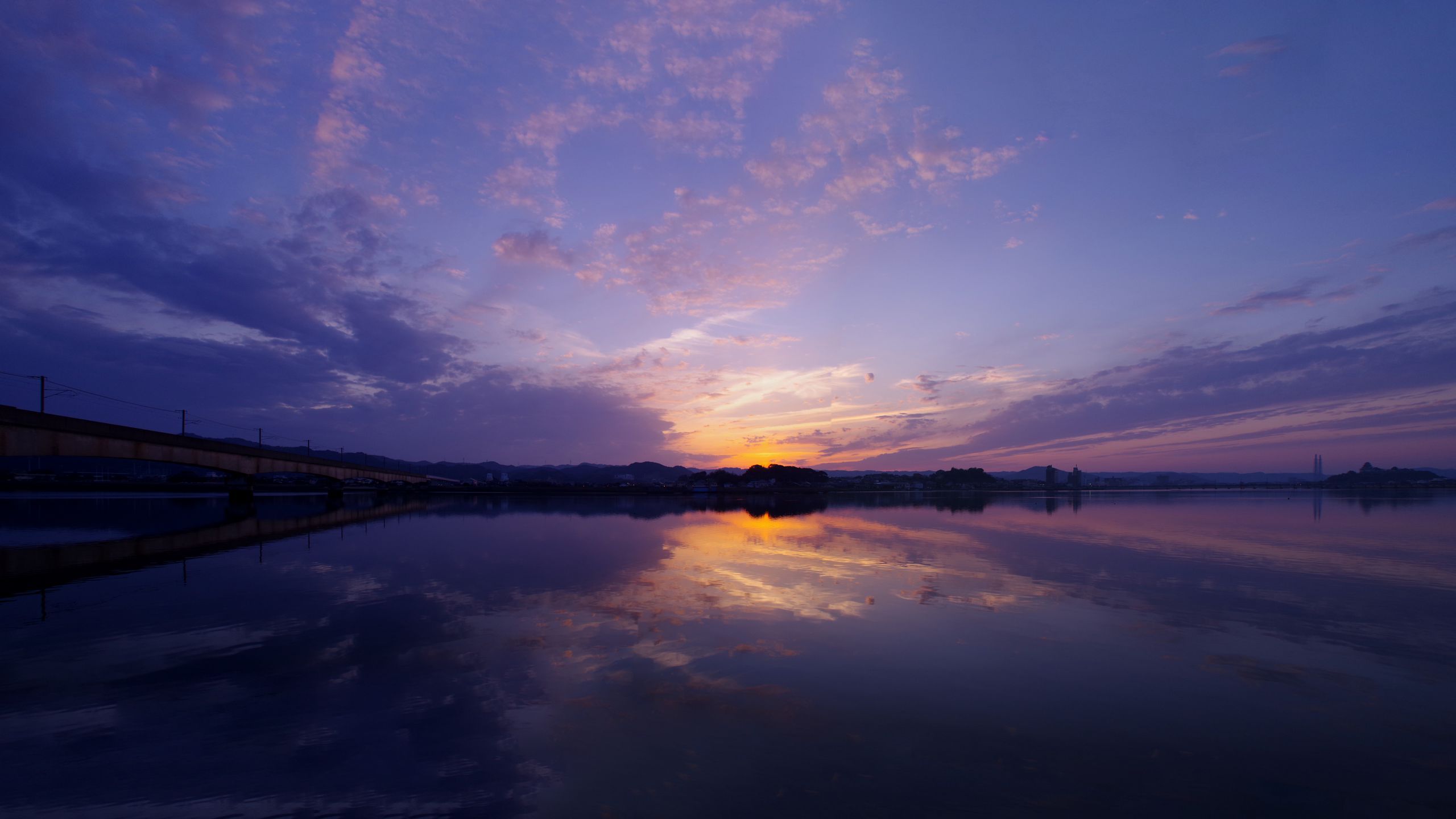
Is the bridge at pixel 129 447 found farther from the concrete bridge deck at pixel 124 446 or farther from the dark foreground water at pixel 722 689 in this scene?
the dark foreground water at pixel 722 689

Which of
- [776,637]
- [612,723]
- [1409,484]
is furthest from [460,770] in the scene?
[1409,484]

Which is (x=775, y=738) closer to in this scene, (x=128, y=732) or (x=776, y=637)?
(x=776, y=637)

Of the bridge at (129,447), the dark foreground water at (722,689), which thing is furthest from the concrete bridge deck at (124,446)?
the dark foreground water at (722,689)

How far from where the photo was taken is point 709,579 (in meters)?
18.3

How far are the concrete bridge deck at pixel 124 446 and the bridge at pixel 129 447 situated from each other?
31mm

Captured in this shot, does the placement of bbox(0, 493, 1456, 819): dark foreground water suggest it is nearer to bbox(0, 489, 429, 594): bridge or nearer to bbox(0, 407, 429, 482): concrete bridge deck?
bbox(0, 489, 429, 594): bridge

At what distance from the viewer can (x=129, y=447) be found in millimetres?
37656

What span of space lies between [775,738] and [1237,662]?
353 inches

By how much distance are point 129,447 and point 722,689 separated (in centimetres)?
4755

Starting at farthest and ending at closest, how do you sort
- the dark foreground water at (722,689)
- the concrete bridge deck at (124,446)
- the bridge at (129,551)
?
the concrete bridge deck at (124,446) → the bridge at (129,551) → the dark foreground water at (722,689)

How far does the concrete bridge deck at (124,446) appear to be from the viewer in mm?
27609

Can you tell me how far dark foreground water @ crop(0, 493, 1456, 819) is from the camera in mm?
6105

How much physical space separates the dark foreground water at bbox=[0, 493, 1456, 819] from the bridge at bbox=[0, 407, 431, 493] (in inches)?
429

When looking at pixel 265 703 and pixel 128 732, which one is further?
pixel 265 703
